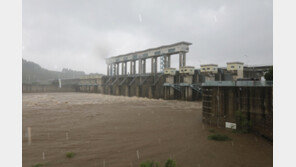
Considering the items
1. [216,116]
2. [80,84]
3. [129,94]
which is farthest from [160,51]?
[80,84]

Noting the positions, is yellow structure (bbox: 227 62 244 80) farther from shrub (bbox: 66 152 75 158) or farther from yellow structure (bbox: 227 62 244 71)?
shrub (bbox: 66 152 75 158)

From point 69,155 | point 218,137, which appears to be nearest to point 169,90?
point 218,137

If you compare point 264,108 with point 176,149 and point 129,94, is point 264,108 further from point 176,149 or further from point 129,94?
point 129,94

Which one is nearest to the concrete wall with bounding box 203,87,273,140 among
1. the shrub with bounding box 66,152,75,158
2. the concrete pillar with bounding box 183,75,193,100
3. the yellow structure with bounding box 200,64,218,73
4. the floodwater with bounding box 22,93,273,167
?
the floodwater with bounding box 22,93,273,167

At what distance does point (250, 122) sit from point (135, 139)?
7114 mm

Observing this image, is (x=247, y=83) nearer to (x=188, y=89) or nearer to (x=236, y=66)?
(x=236, y=66)

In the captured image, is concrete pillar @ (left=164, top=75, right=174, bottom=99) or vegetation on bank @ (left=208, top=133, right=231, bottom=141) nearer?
vegetation on bank @ (left=208, top=133, right=231, bottom=141)

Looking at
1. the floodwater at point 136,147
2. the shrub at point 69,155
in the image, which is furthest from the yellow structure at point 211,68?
the shrub at point 69,155

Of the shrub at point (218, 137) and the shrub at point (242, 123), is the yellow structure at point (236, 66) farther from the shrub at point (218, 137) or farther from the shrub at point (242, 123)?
the shrub at point (218, 137)

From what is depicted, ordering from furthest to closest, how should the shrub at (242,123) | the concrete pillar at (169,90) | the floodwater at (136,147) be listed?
the concrete pillar at (169,90) < the shrub at (242,123) < the floodwater at (136,147)

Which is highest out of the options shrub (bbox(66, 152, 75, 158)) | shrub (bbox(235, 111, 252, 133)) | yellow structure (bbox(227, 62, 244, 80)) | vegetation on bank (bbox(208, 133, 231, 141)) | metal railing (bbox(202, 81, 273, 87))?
yellow structure (bbox(227, 62, 244, 80))

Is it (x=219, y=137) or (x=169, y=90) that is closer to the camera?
(x=219, y=137)

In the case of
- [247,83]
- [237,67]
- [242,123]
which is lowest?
[242,123]

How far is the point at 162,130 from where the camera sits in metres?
11.4
